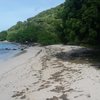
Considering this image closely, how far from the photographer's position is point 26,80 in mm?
30062

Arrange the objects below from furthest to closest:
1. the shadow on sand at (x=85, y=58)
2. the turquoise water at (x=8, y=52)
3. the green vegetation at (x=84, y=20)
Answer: the turquoise water at (x=8, y=52) < the green vegetation at (x=84, y=20) < the shadow on sand at (x=85, y=58)

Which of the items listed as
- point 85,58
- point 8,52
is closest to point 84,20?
point 85,58

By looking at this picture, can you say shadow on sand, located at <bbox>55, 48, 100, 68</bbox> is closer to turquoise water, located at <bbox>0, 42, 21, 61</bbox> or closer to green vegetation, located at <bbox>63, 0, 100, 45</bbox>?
green vegetation, located at <bbox>63, 0, 100, 45</bbox>

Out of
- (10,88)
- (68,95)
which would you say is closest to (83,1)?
(10,88)

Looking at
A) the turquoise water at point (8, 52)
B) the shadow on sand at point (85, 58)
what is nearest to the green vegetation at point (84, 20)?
the shadow on sand at point (85, 58)

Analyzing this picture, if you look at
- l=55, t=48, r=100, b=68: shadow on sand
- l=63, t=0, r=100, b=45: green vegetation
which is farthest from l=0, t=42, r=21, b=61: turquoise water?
l=63, t=0, r=100, b=45: green vegetation

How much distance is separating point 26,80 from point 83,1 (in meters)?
19.0

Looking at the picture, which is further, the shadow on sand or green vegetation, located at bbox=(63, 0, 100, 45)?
green vegetation, located at bbox=(63, 0, 100, 45)

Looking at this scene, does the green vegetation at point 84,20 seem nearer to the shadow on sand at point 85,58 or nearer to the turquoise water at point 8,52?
the shadow on sand at point 85,58

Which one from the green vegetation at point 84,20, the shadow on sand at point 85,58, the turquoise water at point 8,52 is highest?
the green vegetation at point 84,20

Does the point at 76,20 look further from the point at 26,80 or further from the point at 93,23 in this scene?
the point at 26,80

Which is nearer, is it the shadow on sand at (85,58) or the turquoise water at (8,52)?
the shadow on sand at (85,58)

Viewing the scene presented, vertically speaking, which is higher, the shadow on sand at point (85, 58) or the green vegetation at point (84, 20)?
the green vegetation at point (84, 20)

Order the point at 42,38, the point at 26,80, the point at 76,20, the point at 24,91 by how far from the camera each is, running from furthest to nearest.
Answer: the point at 42,38 → the point at 76,20 → the point at 26,80 → the point at 24,91
